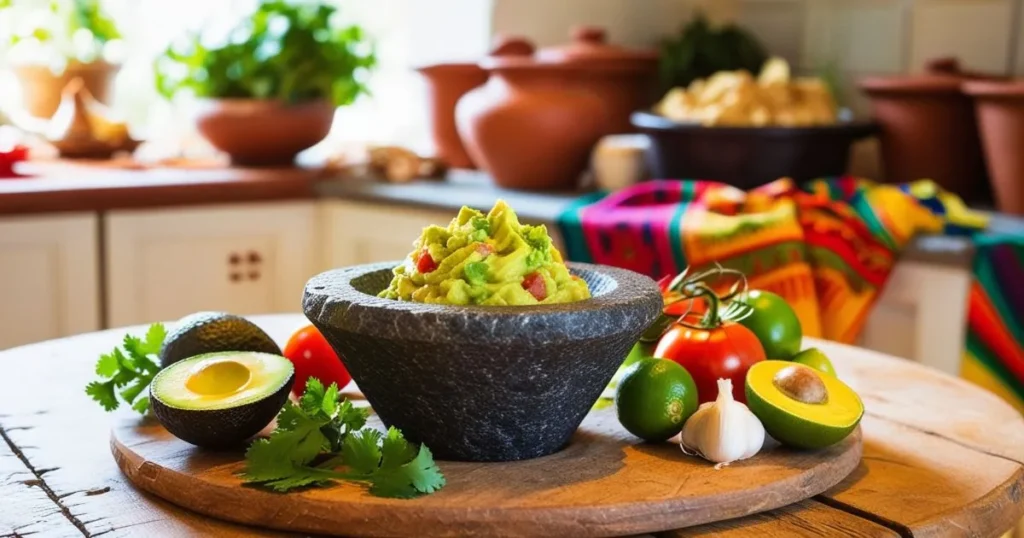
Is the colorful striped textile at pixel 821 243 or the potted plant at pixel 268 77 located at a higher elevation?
the potted plant at pixel 268 77

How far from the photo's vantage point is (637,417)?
3.73ft

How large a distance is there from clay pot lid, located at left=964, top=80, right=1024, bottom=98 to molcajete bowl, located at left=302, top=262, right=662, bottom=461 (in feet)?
4.88

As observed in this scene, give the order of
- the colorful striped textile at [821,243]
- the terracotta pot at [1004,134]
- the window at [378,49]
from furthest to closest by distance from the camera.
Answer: the window at [378,49] → the terracotta pot at [1004,134] → the colorful striped textile at [821,243]

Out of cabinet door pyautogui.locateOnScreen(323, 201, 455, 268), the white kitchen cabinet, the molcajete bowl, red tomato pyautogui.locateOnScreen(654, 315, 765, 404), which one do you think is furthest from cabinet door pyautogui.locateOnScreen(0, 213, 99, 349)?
red tomato pyautogui.locateOnScreen(654, 315, 765, 404)

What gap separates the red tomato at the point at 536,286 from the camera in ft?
3.54

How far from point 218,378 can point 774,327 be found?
21.8 inches

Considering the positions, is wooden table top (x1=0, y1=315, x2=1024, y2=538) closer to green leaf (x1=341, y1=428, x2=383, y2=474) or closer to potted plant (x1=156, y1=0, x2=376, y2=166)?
green leaf (x1=341, y1=428, x2=383, y2=474)

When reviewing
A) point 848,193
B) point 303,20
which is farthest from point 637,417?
point 303,20

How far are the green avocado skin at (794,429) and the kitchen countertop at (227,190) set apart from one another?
55.7 inches

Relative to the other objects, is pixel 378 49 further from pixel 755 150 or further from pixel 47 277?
pixel 755 150

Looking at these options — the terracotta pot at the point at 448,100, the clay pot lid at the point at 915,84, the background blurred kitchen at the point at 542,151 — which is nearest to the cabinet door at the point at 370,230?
the background blurred kitchen at the point at 542,151

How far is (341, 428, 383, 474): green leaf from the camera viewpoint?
1.03 metres

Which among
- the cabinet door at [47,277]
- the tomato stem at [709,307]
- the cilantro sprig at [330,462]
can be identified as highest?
the tomato stem at [709,307]

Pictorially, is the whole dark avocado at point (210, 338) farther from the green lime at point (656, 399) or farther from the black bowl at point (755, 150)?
the black bowl at point (755, 150)
